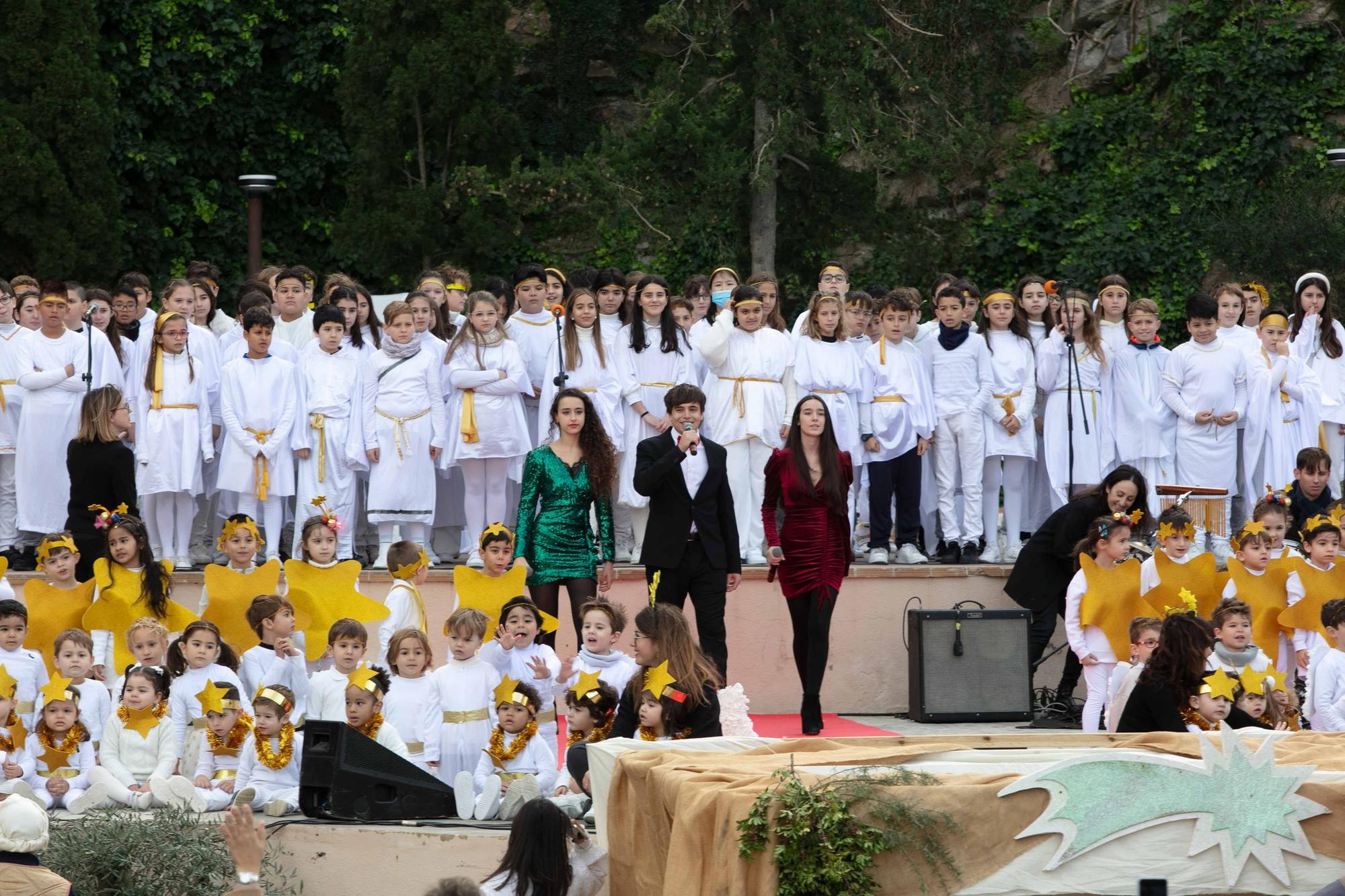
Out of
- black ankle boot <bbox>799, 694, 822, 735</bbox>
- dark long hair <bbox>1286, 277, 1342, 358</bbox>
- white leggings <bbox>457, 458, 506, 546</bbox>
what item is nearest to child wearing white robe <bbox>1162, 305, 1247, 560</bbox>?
dark long hair <bbox>1286, 277, 1342, 358</bbox>

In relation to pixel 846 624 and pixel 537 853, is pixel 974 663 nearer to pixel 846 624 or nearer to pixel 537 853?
pixel 846 624

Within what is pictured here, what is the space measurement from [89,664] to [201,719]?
2.47 feet

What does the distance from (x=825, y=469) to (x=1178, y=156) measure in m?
10.3

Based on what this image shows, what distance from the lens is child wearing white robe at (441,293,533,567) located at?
1039 cm

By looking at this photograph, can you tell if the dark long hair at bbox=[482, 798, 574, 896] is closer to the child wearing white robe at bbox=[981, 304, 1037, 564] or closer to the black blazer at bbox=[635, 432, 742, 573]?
the black blazer at bbox=[635, 432, 742, 573]

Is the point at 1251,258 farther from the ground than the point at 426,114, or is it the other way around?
the point at 426,114

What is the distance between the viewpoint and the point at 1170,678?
273 inches

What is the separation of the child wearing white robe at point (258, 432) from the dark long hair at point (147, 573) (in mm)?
1292

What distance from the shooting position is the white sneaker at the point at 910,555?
34.4 ft

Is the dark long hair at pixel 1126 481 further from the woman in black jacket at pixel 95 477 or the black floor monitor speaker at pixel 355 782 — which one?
the woman in black jacket at pixel 95 477

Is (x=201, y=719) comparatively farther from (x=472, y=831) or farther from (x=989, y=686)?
(x=989, y=686)

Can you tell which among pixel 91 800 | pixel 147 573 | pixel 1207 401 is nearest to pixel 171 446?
pixel 147 573

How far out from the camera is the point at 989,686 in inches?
380

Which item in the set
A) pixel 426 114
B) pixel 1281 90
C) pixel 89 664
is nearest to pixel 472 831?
pixel 89 664
